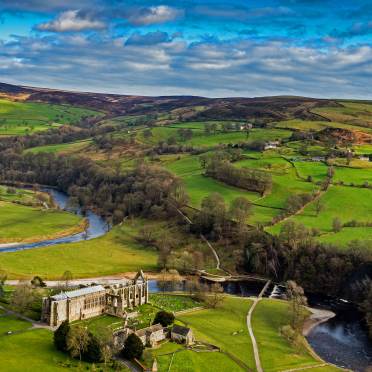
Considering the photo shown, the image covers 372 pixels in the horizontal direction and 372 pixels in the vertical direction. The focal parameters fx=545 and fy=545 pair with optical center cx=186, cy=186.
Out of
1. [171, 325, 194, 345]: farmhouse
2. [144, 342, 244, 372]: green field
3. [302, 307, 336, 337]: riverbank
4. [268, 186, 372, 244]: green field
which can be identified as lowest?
[302, 307, 336, 337]: riverbank

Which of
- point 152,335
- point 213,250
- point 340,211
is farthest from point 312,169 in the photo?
point 152,335

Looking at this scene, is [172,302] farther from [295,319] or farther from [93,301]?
[295,319]

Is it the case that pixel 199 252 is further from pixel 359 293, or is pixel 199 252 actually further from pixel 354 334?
pixel 354 334

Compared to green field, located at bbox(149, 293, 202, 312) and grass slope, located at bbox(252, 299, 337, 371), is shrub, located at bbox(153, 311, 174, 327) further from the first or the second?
grass slope, located at bbox(252, 299, 337, 371)

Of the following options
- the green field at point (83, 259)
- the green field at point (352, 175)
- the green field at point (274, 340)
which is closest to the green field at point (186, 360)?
the green field at point (274, 340)

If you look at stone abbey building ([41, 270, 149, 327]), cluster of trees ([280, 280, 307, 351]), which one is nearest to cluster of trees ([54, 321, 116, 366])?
stone abbey building ([41, 270, 149, 327])

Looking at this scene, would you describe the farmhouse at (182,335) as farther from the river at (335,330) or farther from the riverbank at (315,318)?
the riverbank at (315,318)
